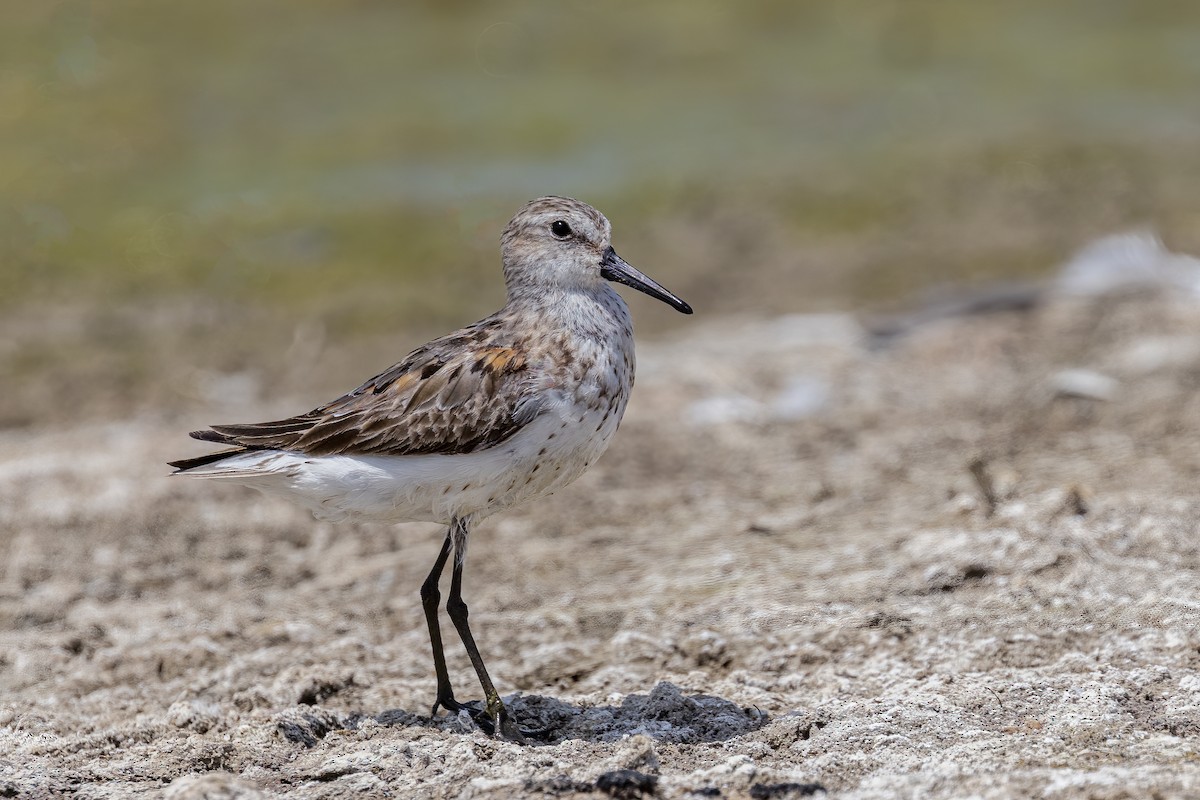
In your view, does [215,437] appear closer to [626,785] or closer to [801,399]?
[626,785]

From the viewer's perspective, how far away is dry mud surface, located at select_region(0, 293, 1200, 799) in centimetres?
485

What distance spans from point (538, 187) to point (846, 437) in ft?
22.2

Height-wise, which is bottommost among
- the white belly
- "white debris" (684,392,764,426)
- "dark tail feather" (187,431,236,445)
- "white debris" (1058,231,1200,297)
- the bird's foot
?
the bird's foot

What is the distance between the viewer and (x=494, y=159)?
52.2 feet

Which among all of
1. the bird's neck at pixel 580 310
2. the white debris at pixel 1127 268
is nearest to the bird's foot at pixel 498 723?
the bird's neck at pixel 580 310

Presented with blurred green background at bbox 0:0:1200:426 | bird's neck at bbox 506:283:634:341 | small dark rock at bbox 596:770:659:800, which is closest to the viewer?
small dark rock at bbox 596:770:659:800

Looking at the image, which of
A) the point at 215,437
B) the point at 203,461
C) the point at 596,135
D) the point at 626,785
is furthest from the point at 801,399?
the point at 596,135

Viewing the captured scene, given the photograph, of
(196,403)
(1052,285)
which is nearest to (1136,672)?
(1052,285)

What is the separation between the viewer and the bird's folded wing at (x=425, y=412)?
530cm

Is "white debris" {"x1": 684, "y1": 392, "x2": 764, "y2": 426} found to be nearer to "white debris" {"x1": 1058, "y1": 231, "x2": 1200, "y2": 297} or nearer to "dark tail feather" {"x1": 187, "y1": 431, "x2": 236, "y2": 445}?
"white debris" {"x1": 1058, "y1": 231, "x2": 1200, "y2": 297}

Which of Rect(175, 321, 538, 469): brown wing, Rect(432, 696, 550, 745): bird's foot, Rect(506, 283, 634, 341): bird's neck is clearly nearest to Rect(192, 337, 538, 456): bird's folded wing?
Rect(175, 321, 538, 469): brown wing

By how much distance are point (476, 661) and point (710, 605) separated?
1.38 meters

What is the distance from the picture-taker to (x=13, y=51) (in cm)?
1730

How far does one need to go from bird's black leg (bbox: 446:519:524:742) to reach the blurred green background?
5495 mm
